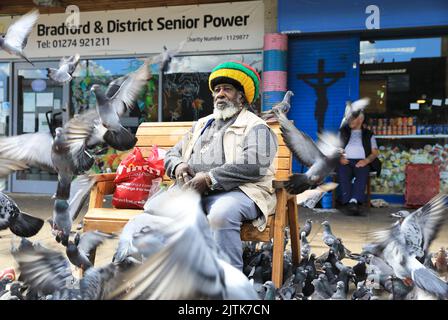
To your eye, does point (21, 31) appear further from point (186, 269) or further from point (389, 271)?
point (389, 271)

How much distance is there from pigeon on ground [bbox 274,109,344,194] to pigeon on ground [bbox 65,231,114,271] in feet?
3.83

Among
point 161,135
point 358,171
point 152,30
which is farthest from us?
point 152,30

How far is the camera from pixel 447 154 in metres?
7.30

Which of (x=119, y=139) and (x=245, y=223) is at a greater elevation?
(x=119, y=139)

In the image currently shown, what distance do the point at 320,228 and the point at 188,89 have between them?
3.55m

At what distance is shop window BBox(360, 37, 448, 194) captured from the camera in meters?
7.38

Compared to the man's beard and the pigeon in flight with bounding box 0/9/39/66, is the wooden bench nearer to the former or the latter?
the man's beard

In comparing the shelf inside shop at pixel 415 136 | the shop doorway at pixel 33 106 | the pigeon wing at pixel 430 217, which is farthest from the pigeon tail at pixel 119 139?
the shop doorway at pixel 33 106

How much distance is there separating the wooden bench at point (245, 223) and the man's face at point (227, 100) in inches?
19.1

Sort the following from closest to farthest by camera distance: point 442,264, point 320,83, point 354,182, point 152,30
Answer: point 442,264, point 354,182, point 320,83, point 152,30

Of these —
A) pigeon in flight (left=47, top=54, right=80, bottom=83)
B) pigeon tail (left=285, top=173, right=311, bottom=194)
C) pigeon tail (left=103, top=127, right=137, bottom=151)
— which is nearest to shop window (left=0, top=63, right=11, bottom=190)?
pigeon in flight (left=47, top=54, right=80, bottom=83)

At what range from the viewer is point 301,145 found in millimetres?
2209

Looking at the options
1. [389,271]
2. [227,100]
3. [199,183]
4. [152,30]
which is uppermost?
[152,30]

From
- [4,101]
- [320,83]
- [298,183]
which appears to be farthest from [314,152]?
[4,101]
